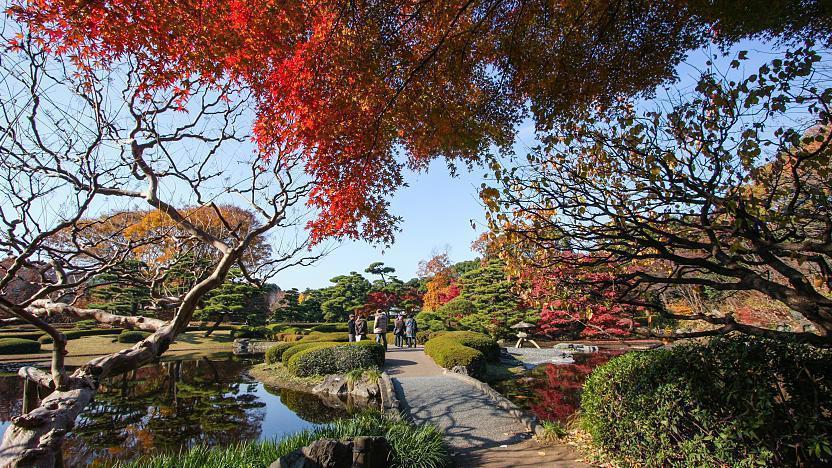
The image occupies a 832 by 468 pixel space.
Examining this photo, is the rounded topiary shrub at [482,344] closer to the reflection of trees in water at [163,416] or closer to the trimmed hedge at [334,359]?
the trimmed hedge at [334,359]

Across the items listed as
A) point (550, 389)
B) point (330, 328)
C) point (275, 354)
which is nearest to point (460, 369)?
point (550, 389)


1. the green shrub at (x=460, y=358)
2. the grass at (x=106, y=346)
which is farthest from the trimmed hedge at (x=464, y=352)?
the grass at (x=106, y=346)

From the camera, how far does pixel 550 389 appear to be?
34.3 ft

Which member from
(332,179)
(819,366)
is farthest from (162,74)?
(819,366)

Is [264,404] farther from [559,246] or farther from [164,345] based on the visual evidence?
[559,246]

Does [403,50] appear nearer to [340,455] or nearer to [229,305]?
[340,455]

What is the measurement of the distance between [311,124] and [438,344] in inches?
388

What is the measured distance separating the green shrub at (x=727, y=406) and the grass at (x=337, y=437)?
220 cm

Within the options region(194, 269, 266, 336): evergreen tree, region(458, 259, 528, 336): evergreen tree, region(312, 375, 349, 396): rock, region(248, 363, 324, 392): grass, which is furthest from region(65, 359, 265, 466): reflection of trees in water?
region(458, 259, 528, 336): evergreen tree

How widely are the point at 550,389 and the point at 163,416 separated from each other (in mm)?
8974

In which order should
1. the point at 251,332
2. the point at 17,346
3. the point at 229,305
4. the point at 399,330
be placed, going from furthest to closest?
1. the point at 251,332
2. the point at 229,305
3. the point at 399,330
4. the point at 17,346

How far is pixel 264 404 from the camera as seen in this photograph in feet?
31.9

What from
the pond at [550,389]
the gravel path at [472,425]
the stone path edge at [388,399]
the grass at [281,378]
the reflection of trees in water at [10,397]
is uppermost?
the reflection of trees in water at [10,397]

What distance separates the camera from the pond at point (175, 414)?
6.78m
